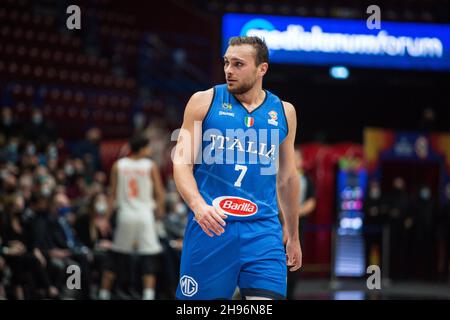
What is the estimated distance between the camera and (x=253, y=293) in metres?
5.04

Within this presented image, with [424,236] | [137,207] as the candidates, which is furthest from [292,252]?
[424,236]

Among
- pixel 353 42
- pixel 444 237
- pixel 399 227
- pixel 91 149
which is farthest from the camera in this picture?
pixel 444 237

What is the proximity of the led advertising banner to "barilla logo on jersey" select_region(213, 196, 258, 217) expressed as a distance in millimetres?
9268

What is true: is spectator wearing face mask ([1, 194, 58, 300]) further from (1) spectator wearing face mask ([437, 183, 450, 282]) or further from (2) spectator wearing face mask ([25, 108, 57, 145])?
(1) spectator wearing face mask ([437, 183, 450, 282])

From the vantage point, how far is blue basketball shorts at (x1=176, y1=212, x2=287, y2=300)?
5059mm

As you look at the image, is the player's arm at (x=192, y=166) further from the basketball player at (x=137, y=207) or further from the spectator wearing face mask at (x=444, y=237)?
the spectator wearing face mask at (x=444, y=237)

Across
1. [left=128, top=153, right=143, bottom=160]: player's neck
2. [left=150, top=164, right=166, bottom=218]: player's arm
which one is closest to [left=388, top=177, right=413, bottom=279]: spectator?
[left=150, top=164, right=166, bottom=218]: player's arm

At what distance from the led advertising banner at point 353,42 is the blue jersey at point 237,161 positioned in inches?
356

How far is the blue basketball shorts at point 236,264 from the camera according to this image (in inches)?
199

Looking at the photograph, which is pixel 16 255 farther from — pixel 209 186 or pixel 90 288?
pixel 209 186

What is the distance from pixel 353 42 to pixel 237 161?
10356mm

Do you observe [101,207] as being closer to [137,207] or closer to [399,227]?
[137,207]

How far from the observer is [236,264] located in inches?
200
